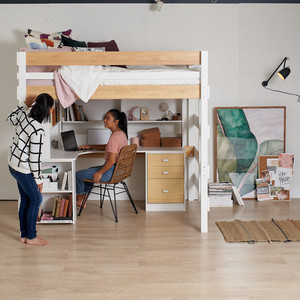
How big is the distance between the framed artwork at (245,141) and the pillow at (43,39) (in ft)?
6.41

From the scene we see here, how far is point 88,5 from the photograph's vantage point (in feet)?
18.9

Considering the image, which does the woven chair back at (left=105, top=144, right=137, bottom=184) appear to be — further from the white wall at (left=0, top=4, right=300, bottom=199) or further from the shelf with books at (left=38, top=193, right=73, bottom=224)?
the white wall at (left=0, top=4, right=300, bottom=199)

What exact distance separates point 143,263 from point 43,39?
2758mm

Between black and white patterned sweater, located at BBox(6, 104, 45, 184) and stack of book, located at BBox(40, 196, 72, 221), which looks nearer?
black and white patterned sweater, located at BBox(6, 104, 45, 184)

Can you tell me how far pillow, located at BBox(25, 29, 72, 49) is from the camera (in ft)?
16.8

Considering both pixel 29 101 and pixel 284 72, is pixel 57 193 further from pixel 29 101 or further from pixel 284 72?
pixel 284 72

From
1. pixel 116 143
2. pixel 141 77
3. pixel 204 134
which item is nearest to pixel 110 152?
pixel 116 143

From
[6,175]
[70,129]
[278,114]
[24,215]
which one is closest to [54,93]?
[24,215]

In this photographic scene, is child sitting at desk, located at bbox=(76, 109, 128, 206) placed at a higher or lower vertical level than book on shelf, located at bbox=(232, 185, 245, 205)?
higher

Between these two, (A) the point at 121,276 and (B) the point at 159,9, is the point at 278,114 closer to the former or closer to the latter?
(B) the point at 159,9

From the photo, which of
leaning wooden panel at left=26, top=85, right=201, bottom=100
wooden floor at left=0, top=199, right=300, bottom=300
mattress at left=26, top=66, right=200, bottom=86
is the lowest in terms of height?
wooden floor at left=0, top=199, right=300, bottom=300

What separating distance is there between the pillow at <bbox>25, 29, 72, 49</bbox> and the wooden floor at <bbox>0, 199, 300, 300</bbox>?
179 centimetres

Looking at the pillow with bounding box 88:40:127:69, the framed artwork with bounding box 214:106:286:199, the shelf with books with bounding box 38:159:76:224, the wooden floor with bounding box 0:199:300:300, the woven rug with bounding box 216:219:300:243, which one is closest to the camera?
the wooden floor with bounding box 0:199:300:300

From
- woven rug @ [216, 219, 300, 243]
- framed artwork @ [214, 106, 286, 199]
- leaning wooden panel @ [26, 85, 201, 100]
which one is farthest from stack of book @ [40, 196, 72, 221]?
framed artwork @ [214, 106, 286, 199]
